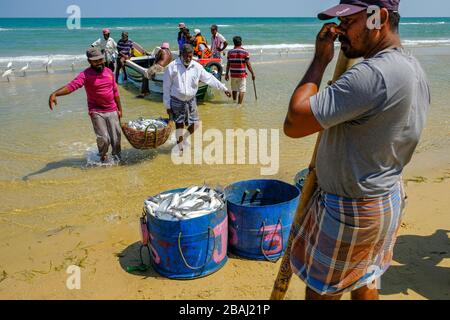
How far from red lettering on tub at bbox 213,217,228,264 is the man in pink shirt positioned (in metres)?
3.93

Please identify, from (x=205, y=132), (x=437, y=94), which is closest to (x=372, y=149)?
(x=205, y=132)

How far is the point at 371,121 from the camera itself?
1.97 meters

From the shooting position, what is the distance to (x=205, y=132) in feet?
31.1

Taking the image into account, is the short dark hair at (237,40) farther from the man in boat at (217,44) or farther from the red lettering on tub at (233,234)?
the red lettering on tub at (233,234)

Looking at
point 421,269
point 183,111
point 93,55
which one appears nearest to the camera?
point 421,269

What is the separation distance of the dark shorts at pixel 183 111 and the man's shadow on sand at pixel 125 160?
85 cm

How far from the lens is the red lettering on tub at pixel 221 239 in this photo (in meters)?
3.92

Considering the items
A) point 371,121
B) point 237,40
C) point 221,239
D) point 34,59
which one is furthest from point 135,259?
point 34,59

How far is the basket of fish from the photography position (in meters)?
7.02

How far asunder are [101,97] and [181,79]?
1423 mm

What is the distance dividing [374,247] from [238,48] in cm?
1027

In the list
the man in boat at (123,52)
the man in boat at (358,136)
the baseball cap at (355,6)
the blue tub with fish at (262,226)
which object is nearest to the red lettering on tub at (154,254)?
the blue tub with fish at (262,226)

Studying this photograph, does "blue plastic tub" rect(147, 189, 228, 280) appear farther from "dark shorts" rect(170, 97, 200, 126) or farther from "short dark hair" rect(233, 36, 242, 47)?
"short dark hair" rect(233, 36, 242, 47)

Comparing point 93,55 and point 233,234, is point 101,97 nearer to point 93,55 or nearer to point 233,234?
point 93,55
